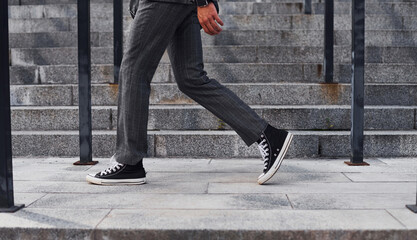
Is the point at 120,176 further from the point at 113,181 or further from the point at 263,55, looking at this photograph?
the point at 263,55

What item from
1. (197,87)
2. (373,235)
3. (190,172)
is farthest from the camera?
(190,172)

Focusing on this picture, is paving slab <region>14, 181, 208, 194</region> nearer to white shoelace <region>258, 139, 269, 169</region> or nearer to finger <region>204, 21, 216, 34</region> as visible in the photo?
white shoelace <region>258, 139, 269, 169</region>

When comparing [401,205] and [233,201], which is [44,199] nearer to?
[233,201]

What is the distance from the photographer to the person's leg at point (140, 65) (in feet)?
9.55

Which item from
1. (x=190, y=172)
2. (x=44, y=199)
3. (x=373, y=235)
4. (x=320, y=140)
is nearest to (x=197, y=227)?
(x=373, y=235)

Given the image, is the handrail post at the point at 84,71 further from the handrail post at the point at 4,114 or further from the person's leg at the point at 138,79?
the handrail post at the point at 4,114

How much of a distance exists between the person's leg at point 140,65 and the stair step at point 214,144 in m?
0.99

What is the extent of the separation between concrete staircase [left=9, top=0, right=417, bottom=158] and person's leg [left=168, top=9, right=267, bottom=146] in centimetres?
99

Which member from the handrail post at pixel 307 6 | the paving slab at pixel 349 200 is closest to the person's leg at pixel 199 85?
the paving slab at pixel 349 200

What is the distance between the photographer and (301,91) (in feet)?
15.5

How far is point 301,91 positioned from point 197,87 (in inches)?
76.0

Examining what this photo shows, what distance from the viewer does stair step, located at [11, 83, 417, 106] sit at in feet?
15.4

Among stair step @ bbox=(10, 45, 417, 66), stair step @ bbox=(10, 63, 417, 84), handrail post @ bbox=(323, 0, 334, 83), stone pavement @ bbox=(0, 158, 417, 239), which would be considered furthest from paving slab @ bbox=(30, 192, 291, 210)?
stair step @ bbox=(10, 45, 417, 66)

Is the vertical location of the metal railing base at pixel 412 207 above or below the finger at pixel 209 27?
below
